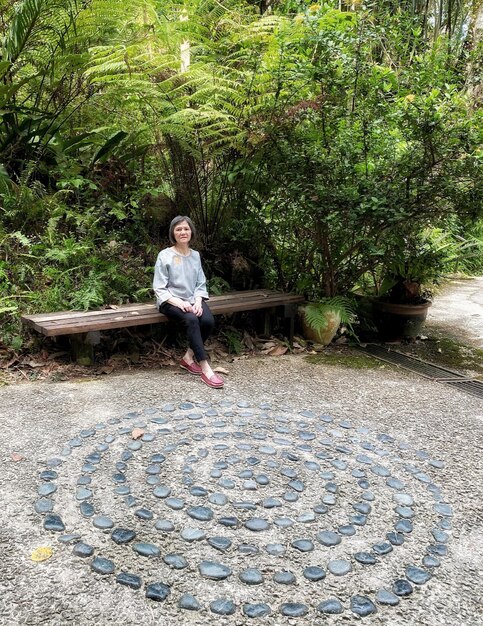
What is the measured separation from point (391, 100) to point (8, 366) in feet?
12.4

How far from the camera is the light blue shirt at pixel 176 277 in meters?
3.90

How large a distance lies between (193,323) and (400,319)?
92.2 inches

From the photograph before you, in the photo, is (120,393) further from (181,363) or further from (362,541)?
(362,541)

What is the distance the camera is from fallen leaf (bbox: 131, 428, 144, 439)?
2.78m

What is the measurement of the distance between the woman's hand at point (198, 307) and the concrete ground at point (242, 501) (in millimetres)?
522

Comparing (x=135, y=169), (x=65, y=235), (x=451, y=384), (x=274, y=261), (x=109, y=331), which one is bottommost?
(x=451, y=384)

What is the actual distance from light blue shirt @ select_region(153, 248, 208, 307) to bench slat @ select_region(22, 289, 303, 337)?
0.20 metres

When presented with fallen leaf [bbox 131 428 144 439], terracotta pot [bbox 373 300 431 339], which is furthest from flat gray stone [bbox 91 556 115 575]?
terracotta pot [bbox 373 300 431 339]

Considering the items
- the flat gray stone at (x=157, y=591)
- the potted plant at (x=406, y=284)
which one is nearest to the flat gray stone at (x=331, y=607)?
the flat gray stone at (x=157, y=591)

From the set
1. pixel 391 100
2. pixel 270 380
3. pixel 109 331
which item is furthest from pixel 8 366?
pixel 391 100

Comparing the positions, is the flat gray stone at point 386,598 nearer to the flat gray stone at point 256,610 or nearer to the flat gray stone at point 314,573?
the flat gray stone at point 314,573

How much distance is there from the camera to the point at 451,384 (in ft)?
13.2

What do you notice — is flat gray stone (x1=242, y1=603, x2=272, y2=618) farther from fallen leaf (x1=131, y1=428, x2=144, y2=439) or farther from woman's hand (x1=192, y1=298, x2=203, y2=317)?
woman's hand (x1=192, y1=298, x2=203, y2=317)

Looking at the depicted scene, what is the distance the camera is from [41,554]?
6.04ft
